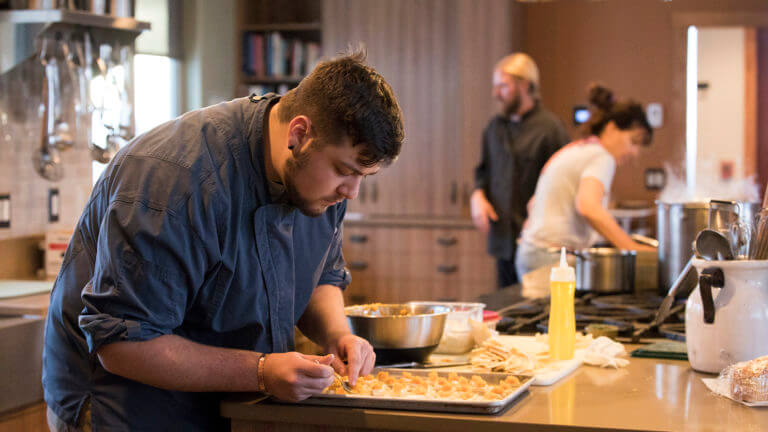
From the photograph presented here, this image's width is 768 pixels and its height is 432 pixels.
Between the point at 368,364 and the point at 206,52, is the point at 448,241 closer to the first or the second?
the point at 206,52

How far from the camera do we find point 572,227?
363 cm

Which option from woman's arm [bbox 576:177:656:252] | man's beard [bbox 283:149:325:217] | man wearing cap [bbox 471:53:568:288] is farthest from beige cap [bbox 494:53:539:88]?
man's beard [bbox 283:149:325:217]

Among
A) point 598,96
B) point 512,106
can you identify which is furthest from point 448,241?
point 598,96

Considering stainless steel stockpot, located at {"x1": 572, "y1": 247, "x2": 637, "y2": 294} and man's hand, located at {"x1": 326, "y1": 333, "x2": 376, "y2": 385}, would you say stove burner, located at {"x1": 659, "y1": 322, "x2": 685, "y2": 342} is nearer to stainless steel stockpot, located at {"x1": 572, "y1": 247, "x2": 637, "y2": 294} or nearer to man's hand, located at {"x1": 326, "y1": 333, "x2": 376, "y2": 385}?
stainless steel stockpot, located at {"x1": 572, "y1": 247, "x2": 637, "y2": 294}

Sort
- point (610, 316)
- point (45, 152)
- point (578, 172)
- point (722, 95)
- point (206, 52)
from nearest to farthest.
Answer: point (610, 316)
point (45, 152)
point (578, 172)
point (206, 52)
point (722, 95)

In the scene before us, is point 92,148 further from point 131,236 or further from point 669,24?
point 669,24

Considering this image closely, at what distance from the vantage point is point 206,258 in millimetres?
1365

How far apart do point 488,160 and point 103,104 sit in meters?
2.06

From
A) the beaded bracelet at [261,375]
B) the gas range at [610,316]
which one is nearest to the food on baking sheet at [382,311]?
the gas range at [610,316]

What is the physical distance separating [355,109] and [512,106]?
312 centimetres

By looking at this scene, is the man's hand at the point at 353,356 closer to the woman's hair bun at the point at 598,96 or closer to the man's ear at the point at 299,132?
the man's ear at the point at 299,132

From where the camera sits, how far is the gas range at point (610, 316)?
206cm

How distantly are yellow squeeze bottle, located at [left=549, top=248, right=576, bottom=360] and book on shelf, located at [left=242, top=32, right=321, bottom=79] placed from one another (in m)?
4.07

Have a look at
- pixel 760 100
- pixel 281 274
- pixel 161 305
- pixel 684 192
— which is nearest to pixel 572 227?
pixel 684 192
